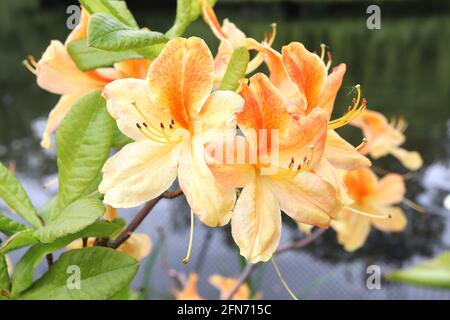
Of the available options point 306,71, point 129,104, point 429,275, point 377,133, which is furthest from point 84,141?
point 377,133

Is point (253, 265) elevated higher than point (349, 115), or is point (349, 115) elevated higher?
point (349, 115)

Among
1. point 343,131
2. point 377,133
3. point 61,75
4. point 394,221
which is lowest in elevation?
point 343,131

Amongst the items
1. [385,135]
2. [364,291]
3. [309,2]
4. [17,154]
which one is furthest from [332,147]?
[309,2]

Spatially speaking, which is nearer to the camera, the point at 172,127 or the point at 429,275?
the point at 429,275

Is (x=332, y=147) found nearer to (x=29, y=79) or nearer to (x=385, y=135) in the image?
(x=385, y=135)

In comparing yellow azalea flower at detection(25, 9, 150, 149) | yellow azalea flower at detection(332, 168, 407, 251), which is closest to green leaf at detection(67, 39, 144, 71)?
yellow azalea flower at detection(25, 9, 150, 149)

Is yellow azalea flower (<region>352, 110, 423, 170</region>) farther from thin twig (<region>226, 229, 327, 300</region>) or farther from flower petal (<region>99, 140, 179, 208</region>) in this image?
flower petal (<region>99, 140, 179, 208</region>)

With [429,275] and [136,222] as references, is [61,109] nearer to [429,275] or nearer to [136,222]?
[136,222]
